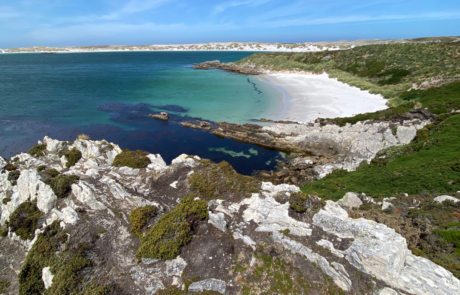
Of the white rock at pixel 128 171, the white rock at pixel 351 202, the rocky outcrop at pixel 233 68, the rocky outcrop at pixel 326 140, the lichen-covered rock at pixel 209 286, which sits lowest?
the rocky outcrop at pixel 326 140

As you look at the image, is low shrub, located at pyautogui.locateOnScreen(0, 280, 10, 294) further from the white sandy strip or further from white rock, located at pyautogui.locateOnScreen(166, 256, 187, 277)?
the white sandy strip

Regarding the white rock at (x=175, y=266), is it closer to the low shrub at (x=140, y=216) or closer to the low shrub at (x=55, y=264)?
the low shrub at (x=140, y=216)

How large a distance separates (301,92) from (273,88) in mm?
9260

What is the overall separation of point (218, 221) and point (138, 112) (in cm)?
3902

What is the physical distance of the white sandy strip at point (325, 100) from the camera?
37656 millimetres

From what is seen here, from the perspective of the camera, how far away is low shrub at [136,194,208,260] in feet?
32.0

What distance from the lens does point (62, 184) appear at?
13328mm

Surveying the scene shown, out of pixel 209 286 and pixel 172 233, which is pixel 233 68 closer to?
pixel 172 233

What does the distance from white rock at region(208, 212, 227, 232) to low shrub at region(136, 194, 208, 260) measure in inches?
13.3

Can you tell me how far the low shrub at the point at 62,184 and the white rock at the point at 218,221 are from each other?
29.6 feet

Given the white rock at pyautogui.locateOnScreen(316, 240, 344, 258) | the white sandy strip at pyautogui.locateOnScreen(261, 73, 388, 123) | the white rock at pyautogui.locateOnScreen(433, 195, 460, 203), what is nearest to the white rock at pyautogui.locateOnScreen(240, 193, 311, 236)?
the white rock at pyautogui.locateOnScreen(316, 240, 344, 258)

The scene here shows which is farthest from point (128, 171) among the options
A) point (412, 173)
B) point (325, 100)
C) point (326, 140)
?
point (325, 100)

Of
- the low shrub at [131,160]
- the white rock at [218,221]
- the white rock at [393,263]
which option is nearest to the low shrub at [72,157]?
the low shrub at [131,160]

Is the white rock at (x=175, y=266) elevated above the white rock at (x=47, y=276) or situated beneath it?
elevated above
